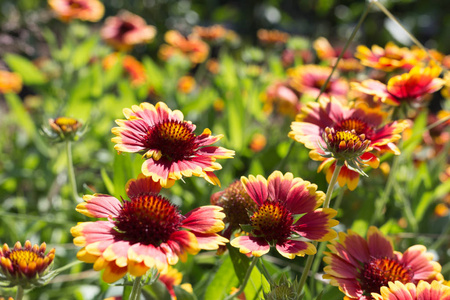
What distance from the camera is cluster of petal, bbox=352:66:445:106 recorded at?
823 millimetres

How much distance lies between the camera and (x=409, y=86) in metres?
0.84

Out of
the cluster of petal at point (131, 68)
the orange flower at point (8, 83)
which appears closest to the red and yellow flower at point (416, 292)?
the orange flower at point (8, 83)

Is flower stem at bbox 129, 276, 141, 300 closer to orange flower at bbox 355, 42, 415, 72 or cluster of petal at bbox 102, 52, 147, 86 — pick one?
orange flower at bbox 355, 42, 415, 72

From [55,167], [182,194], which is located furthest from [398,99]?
[55,167]

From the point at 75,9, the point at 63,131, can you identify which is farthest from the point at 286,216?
the point at 75,9

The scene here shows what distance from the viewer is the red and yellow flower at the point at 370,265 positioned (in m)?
0.64

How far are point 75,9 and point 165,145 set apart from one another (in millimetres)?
1750

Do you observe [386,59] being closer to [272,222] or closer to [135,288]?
[272,222]

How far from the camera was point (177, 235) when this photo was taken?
0.56m

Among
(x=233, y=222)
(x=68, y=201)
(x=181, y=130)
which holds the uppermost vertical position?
(x=181, y=130)

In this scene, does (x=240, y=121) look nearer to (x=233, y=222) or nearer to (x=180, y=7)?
(x=233, y=222)

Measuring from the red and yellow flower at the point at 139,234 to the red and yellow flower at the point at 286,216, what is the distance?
0.06 meters

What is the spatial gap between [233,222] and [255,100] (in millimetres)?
1408

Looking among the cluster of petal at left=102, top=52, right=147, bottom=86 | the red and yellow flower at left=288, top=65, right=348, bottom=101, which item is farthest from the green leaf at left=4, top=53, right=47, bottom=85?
Result: the red and yellow flower at left=288, top=65, right=348, bottom=101
